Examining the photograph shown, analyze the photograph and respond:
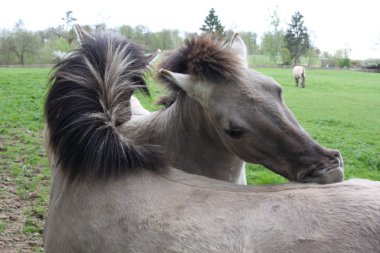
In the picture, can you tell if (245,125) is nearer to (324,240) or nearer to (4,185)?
(324,240)

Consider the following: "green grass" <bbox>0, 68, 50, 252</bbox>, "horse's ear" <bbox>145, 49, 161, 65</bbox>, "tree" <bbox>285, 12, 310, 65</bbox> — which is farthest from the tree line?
"horse's ear" <bbox>145, 49, 161, 65</bbox>

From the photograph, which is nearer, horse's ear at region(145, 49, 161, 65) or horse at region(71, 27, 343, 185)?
horse at region(71, 27, 343, 185)

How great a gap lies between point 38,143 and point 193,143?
7.09 meters

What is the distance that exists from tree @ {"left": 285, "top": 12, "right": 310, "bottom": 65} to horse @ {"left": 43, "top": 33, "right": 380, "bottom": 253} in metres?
63.5

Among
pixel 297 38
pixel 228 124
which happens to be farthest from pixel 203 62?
pixel 297 38

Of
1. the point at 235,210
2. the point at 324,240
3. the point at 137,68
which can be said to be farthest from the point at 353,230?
the point at 137,68

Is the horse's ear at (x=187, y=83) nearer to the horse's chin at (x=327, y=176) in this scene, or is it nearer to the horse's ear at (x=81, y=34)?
the horse's ear at (x=81, y=34)

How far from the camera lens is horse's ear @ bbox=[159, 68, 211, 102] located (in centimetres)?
293

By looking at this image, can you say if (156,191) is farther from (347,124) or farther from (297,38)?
(297,38)

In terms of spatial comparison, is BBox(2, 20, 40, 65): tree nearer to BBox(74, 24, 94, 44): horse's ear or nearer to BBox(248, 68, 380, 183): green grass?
BBox(248, 68, 380, 183): green grass

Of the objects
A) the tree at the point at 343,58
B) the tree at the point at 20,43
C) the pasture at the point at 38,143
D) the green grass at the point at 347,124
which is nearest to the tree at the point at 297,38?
the tree at the point at 343,58

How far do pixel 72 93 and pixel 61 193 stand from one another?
63 cm

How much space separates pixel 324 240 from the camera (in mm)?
1497

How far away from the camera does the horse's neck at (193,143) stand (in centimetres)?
308
